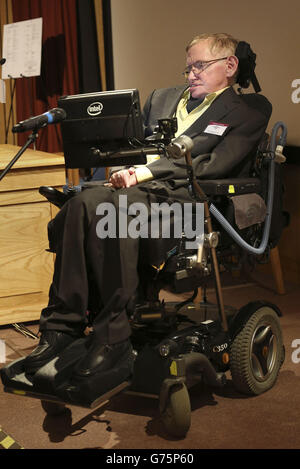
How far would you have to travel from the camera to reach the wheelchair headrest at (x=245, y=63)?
8.69 ft

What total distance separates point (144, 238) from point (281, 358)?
0.77 meters

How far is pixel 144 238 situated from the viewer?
2199 millimetres

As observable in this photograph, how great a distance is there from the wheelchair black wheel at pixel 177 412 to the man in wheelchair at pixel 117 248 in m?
0.16

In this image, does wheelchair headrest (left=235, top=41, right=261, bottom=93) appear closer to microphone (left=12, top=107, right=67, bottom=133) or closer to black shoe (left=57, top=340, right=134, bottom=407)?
microphone (left=12, top=107, right=67, bottom=133)

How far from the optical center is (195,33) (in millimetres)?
4434

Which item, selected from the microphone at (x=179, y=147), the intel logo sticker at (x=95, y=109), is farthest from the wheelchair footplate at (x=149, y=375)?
the intel logo sticker at (x=95, y=109)

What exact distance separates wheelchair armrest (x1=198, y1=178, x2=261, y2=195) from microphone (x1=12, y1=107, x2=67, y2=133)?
23.1 inches

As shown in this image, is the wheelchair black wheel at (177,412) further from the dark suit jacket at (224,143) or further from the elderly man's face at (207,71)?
the elderly man's face at (207,71)

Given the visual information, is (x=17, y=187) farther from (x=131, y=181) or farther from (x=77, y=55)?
(x=77, y=55)

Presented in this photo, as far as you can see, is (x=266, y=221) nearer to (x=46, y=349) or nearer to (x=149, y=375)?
(x=149, y=375)

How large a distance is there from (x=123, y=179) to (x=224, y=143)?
0.39m

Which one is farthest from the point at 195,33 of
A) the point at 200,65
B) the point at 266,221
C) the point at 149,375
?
the point at 149,375

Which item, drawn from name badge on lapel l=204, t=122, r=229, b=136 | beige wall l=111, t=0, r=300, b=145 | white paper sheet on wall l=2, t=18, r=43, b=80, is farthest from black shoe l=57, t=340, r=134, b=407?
white paper sheet on wall l=2, t=18, r=43, b=80

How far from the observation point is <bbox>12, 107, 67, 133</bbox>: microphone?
1.88 m
